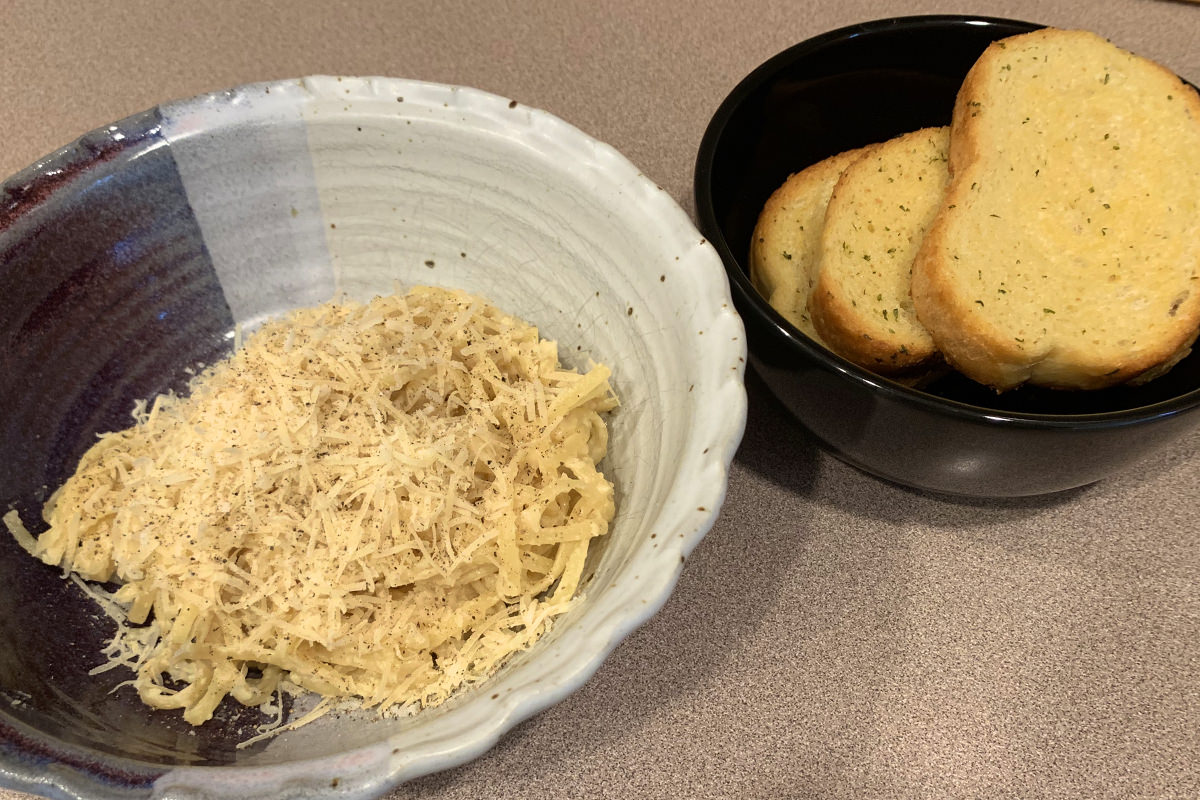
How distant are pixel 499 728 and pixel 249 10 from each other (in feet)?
5.54

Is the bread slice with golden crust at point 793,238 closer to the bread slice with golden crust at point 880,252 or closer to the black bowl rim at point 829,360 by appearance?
the bread slice with golden crust at point 880,252

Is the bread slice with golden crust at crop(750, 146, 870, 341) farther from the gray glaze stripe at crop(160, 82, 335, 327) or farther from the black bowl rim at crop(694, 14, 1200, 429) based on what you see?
the gray glaze stripe at crop(160, 82, 335, 327)

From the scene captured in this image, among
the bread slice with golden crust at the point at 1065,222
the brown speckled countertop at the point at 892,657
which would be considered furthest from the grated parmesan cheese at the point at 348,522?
the bread slice with golden crust at the point at 1065,222

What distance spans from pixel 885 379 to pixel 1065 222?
0.40 meters

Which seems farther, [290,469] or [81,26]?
[81,26]

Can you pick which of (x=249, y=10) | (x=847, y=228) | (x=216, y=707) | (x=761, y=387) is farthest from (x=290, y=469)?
(x=249, y=10)

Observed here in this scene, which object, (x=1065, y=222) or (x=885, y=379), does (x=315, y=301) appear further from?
(x=1065, y=222)

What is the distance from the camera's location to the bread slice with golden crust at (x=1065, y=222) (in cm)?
91

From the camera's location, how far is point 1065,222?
0.97m

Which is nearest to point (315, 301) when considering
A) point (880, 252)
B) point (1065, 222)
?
point (880, 252)

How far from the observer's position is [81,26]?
5.24 ft

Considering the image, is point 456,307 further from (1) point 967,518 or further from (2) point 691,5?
(2) point 691,5

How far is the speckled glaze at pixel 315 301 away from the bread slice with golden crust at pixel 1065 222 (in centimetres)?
38

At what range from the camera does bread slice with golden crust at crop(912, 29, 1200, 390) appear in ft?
2.98
